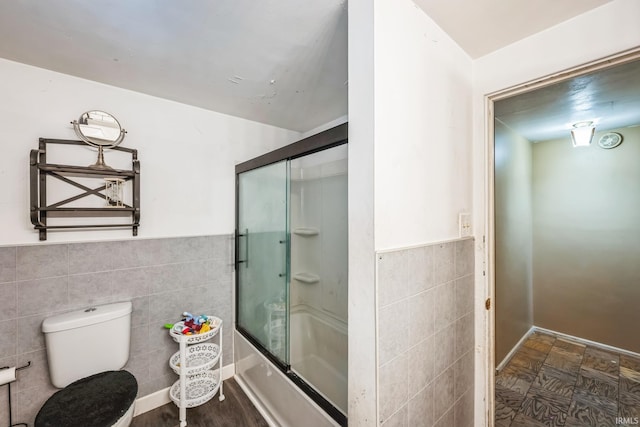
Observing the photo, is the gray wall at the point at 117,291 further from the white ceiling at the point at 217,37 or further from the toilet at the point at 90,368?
the white ceiling at the point at 217,37

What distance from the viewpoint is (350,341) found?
98cm

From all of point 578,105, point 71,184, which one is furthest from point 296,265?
point 578,105

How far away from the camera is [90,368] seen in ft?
4.63

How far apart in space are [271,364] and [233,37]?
188 centimetres

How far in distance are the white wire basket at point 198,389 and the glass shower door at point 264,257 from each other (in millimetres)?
382

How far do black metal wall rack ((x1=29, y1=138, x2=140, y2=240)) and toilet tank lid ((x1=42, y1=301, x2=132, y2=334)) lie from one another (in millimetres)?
451

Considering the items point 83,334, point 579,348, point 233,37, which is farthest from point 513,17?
point 579,348

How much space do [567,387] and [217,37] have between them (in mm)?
3428

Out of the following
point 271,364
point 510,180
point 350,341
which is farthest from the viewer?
point 510,180

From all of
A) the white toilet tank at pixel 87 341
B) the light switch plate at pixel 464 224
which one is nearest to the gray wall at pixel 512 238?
the light switch plate at pixel 464 224

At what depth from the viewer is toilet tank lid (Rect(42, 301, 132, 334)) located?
1.33m

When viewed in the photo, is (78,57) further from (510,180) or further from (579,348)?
(579,348)

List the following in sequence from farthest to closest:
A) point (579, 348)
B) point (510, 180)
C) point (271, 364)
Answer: point (579, 348), point (510, 180), point (271, 364)

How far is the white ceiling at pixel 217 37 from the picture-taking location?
101 centimetres
